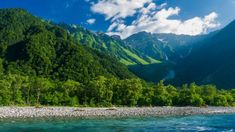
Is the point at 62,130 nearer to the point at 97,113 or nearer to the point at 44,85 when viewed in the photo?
the point at 97,113

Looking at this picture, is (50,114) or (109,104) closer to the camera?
(50,114)

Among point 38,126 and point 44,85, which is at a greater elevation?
point 44,85

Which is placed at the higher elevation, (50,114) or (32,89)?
(32,89)

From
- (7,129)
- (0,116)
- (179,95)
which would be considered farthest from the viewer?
(179,95)

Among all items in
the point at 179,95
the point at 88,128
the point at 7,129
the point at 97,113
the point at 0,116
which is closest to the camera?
the point at 7,129

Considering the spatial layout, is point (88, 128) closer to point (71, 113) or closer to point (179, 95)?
point (71, 113)

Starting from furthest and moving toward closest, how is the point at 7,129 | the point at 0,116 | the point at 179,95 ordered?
the point at 179,95
the point at 0,116
the point at 7,129

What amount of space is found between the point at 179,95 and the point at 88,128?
306 ft

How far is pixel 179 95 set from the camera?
154250mm

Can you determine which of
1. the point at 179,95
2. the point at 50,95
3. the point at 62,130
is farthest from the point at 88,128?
the point at 179,95

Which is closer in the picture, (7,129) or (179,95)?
(7,129)

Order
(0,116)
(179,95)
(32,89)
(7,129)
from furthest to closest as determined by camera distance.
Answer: (179,95) → (32,89) → (0,116) → (7,129)

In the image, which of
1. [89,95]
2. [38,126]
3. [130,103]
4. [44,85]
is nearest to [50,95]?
[44,85]

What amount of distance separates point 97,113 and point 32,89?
3881cm
